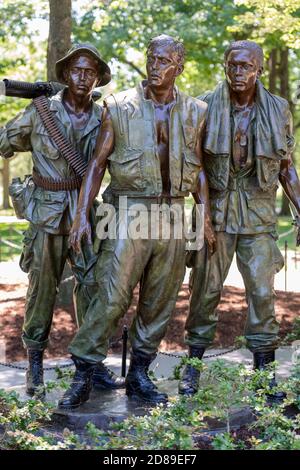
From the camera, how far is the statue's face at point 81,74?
Answer: 513 centimetres

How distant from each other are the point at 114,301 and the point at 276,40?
11.9 m

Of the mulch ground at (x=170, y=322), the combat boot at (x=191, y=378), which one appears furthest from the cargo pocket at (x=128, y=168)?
the mulch ground at (x=170, y=322)

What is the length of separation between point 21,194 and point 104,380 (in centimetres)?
153

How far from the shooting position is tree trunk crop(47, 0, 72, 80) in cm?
855

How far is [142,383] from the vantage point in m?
5.28

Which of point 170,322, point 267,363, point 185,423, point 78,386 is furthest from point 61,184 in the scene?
point 170,322

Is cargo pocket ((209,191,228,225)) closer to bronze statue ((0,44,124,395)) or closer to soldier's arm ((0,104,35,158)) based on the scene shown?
bronze statue ((0,44,124,395))

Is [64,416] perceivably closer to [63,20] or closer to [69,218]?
[69,218]

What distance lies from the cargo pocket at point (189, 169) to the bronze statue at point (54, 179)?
0.70m

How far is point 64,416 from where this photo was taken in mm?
4996

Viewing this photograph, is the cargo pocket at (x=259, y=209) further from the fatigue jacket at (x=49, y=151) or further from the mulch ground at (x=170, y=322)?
the mulch ground at (x=170, y=322)

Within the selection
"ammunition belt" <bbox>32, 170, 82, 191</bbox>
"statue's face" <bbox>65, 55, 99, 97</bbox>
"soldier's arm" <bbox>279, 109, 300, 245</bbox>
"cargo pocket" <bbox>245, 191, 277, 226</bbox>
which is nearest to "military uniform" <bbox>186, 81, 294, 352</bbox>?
"cargo pocket" <bbox>245, 191, 277, 226</bbox>

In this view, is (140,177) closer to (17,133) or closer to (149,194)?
(149,194)
